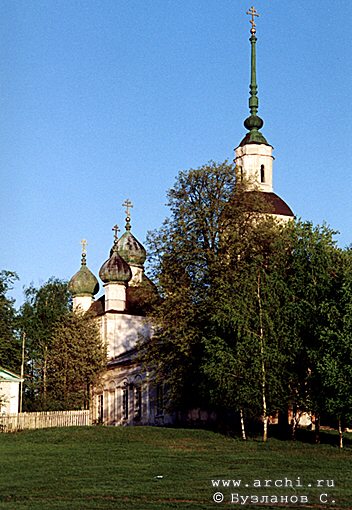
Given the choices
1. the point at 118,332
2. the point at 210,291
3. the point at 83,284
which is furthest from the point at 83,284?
the point at 210,291

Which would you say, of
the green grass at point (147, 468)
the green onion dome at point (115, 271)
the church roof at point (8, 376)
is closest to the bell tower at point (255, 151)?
the green onion dome at point (115, 271)

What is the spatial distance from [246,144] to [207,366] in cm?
2539

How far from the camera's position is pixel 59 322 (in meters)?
63.2

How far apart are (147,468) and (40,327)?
46221 mm

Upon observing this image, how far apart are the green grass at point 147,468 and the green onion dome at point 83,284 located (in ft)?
100

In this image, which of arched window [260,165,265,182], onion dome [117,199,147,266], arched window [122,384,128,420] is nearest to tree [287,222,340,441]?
arched window [260,165,265,182]

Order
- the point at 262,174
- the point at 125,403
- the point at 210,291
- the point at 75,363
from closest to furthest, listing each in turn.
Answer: the point at 210,291 → the point at 262,174 → the point at 75,363 → the point at 125,403

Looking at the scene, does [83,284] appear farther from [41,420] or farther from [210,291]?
[210,291]

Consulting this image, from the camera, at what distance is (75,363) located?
59188mm

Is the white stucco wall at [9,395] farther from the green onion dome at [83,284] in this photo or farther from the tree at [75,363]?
the green onion dome at [83,284]

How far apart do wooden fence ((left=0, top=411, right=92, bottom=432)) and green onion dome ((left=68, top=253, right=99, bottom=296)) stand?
24444mm

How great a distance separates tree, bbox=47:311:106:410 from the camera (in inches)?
2301

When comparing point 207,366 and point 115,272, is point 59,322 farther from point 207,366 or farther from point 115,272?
point 207,366

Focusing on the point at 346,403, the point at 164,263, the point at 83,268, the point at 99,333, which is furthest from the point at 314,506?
the point at 83,268
